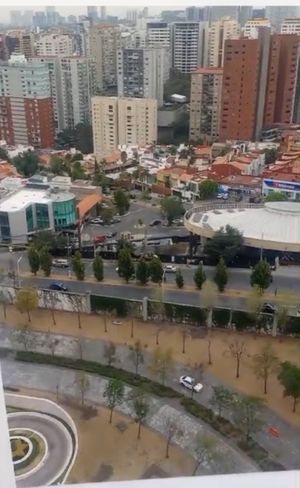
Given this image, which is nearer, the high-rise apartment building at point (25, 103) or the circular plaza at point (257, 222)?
the circular plaza at point (257, 222)

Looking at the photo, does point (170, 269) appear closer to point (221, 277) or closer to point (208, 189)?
point (221, 277)

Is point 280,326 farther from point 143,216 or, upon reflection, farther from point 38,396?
point 143,216

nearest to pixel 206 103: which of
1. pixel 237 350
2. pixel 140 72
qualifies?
pixel 140 72

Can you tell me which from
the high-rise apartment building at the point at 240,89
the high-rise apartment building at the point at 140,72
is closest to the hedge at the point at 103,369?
the high-rise apartment building at the point at 240,89

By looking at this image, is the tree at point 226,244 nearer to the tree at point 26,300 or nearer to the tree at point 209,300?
the tree at point 209,300

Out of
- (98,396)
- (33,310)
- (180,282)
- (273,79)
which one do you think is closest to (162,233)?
(180,282)

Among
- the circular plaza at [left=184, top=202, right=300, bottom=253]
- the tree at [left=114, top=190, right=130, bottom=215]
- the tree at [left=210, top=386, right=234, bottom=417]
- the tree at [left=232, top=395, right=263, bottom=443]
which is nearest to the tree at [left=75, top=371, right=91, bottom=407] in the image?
the tree at [left=210, top=386, right=234, bottom=417]
